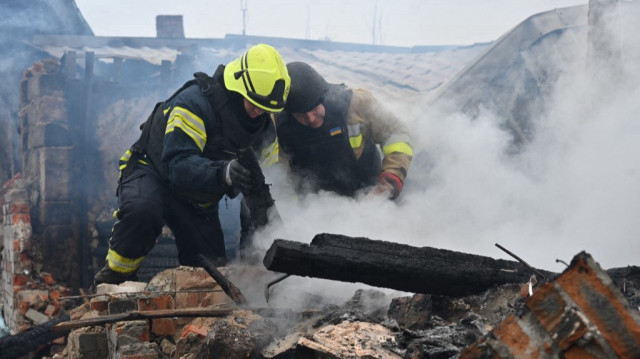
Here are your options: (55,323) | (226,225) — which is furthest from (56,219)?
(55,323)

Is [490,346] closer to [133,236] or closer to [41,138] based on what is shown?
[133,236]

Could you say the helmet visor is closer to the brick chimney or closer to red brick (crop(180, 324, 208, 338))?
red brick (crop(180, 324, 208, 338))

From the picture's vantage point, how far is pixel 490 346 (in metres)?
2.09

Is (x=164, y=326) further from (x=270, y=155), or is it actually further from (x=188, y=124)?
(x=270, y=155)

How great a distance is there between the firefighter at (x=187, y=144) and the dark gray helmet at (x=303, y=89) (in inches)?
14.8

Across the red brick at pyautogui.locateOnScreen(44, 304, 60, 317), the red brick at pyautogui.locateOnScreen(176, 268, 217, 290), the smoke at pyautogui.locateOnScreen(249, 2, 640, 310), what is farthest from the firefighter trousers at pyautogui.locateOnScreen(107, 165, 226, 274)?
the red brick at pyautogui.locateOnScreen(44, 304, 60, 317)

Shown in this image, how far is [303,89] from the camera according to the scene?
542 cm

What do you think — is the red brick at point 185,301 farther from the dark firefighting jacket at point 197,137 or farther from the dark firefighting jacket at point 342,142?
the dark firefighting jacket at point 342,142

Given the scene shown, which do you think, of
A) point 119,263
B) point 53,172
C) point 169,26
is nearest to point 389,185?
point 119,263

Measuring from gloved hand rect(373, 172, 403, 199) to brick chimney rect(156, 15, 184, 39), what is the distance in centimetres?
984

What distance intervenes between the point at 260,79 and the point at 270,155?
2.97ft

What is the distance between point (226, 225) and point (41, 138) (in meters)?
2.54

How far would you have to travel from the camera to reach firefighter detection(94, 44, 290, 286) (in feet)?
14.9

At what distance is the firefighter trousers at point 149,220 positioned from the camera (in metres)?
4.84
